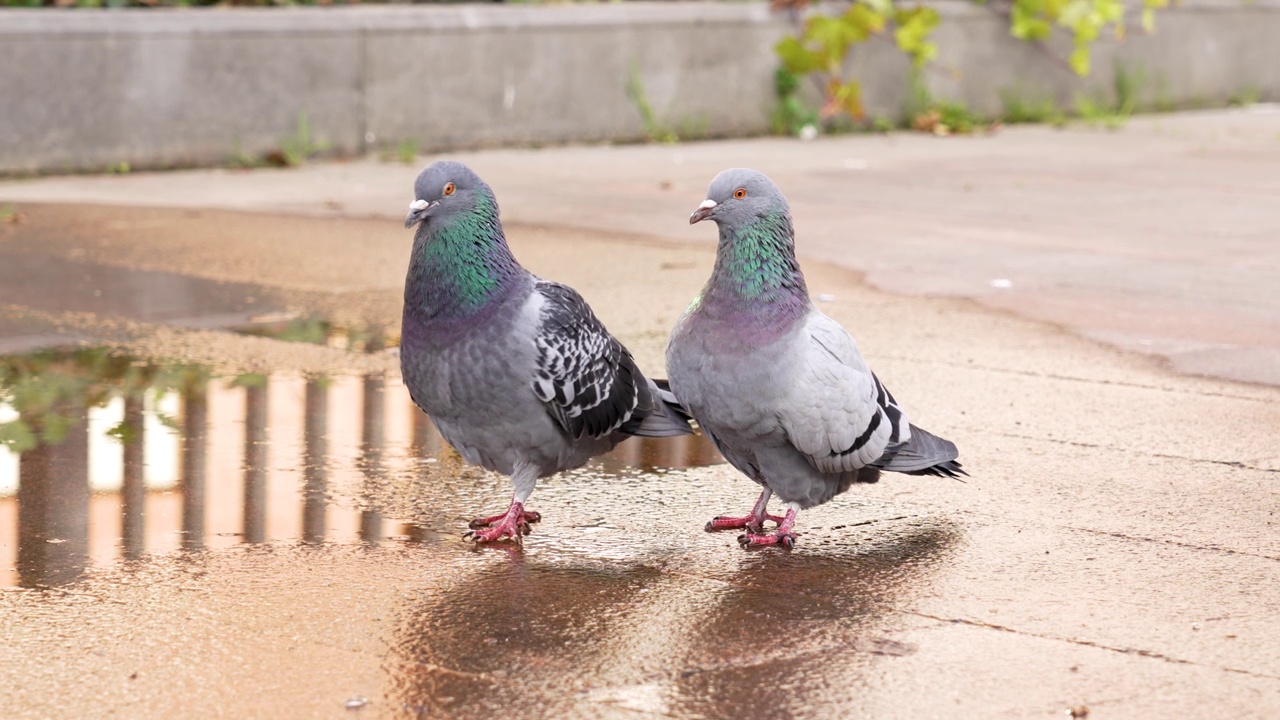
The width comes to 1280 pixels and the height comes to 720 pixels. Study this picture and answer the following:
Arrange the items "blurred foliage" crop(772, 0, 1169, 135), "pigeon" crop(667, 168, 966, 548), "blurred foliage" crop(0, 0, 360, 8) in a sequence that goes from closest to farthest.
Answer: "pigeon" crop(667, 168, 966, 548) → "blurred foliage" crop(0, 0, 360, 8) → "blurred foliage" crop(772, 0, 1169, 135)

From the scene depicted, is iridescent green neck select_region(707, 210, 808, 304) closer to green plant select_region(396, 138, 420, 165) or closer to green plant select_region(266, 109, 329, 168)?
green plant select_region(266, 109, 329, 168)

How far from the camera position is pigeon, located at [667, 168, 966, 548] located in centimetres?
411

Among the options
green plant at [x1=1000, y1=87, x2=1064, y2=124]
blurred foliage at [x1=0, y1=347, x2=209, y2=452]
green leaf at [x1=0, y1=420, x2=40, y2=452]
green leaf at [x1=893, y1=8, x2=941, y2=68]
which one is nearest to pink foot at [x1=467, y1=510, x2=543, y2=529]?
blurred foliage at [x1=0, y1=347, x2=209, y2=452]

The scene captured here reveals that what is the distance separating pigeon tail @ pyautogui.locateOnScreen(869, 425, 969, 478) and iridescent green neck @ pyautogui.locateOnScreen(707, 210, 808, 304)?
492mm

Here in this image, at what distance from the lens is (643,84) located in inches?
532

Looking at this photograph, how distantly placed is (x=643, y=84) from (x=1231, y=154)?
4.74m

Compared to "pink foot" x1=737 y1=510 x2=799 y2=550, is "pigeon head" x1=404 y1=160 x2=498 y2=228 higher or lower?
higher

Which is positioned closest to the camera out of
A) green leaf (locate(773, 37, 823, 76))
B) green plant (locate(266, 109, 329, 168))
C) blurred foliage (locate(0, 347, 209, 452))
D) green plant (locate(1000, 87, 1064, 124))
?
blurred foliage (locate(0, 347, 209, 452))

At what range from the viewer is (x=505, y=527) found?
4.29 meters

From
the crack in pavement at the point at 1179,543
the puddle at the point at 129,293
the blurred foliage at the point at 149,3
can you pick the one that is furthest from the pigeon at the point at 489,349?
the blurred foliage at the point at 149,3

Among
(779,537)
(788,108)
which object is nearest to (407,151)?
(788,108)

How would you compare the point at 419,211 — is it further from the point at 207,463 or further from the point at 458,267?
the point at 207,463

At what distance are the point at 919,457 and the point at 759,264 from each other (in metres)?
0.69

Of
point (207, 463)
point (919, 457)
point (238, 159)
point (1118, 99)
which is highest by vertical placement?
point (1118, 99)
